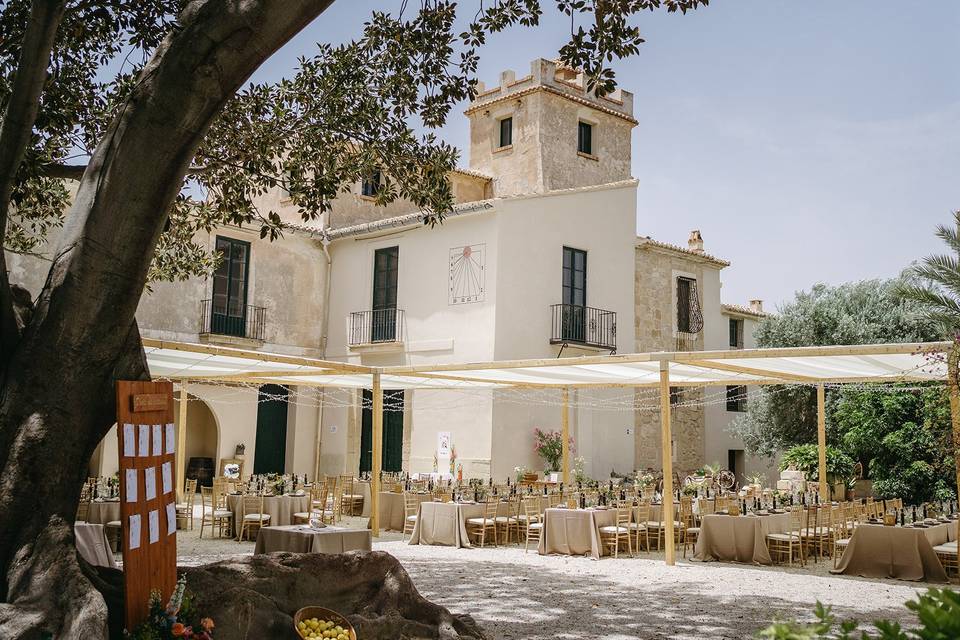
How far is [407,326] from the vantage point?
62.9 ft

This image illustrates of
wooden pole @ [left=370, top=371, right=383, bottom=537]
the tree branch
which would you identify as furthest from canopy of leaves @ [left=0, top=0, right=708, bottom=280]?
wooden pole @ [left=370, top=371, right=383, bottom=537]

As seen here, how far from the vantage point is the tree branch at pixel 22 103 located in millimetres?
4711

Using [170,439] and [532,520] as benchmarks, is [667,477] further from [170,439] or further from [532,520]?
[170,439]

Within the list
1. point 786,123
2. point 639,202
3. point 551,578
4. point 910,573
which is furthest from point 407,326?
point 910,573

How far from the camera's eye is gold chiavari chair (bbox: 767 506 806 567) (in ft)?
34.3

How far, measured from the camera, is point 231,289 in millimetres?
19141

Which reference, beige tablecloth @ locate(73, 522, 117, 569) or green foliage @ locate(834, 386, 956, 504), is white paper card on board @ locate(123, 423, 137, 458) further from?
green foliage @ locate(834, 386, 956, 504)

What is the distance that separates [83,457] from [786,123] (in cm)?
1183

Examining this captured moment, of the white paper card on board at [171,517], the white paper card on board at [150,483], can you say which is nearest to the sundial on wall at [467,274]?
the white paper card on board at [171,517]

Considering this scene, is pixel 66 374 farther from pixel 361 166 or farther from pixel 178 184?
pixel 361 166

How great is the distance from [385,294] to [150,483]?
14934 mm

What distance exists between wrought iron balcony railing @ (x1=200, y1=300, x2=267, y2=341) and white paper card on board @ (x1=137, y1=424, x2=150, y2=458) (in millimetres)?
13575

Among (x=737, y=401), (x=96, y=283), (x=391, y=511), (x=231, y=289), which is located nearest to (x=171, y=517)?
(x=96, y=283)

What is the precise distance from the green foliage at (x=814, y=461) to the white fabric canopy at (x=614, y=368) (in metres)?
5.44
